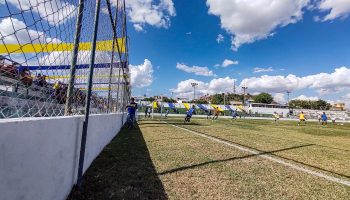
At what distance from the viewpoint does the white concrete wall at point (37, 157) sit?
1.61 meters

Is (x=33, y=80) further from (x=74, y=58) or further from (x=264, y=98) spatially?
(x=264, y=98)

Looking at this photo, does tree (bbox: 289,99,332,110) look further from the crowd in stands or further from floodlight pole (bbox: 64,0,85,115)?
the crowd in stands

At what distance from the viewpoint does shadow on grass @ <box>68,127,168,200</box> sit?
335cm

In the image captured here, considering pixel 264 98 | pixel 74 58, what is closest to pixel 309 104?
pixel 264 98

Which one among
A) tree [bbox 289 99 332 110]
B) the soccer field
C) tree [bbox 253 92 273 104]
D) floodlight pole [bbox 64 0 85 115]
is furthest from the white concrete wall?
tree [bbox 289 99 332 110]

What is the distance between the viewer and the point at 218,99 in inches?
5448

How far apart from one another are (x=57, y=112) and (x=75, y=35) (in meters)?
0.91

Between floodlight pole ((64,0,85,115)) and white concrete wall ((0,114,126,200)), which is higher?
floodlight pole ((64,0,85,115))

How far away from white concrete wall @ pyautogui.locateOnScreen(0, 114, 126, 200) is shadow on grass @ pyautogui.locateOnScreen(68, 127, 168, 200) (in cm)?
39

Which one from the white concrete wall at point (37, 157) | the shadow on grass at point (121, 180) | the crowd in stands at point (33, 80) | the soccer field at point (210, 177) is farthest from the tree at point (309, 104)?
the white concrete wall at point (37, 157)

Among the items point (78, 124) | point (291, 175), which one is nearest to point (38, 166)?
point (78, 124)

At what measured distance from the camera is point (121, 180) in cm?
397

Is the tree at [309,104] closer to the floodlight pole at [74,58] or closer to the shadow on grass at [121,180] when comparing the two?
the shadow on grass at [121,180]

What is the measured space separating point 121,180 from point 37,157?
→ 2.05 m
